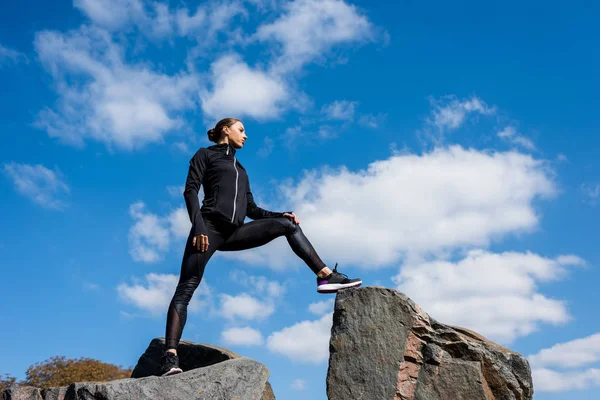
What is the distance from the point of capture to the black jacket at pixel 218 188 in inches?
281

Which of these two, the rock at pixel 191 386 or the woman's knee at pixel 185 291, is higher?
the woman's knee at pixel 185 291

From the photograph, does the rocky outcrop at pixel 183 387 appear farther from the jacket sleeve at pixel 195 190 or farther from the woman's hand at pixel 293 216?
the woman's hand at pixel 293 216

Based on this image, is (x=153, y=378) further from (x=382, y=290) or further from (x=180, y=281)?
(x=382, y=290)

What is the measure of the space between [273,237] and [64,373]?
56.7ft

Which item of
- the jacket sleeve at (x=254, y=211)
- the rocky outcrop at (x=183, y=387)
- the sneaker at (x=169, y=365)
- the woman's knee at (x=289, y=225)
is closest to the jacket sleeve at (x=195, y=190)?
the jacket sleeve at (x=254, y=211)

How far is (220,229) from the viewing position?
23.6ft

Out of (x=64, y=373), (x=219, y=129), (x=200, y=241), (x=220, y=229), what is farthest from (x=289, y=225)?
(x=64, y=373)

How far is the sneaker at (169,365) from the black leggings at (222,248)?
0.34 ft

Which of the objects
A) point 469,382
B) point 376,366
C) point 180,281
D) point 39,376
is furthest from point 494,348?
point 39,376

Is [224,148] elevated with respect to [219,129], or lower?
lower

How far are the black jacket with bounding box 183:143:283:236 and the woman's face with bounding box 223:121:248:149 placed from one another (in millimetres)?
99

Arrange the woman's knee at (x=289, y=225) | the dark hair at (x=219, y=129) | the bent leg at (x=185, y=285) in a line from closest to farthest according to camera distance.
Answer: the bent leg at (x=185, y=285) → the woman's knee at (x=289, y=225) → the dark hair at (x=219, y=129)

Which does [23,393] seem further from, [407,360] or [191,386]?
[407,360]

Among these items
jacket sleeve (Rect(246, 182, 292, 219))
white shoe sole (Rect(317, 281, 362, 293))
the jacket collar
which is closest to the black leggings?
white shoe sole (Rect(317, 281, 362, 293))
